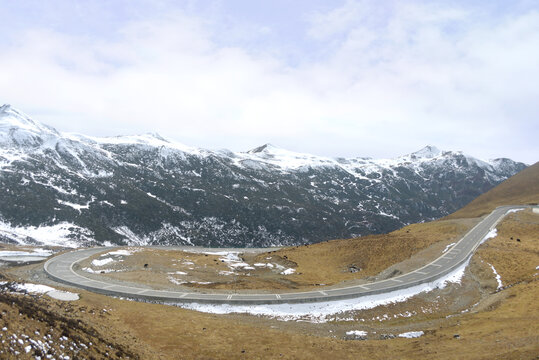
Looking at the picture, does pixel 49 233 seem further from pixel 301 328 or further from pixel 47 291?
pixel 301 328

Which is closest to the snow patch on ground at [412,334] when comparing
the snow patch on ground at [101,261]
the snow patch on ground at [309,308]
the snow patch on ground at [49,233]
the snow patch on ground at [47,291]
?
the snow patch on ground at [309,308]

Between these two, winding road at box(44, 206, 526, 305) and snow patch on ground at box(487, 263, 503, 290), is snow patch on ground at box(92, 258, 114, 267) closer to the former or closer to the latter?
winding road at box(44, 206, 526, 305)

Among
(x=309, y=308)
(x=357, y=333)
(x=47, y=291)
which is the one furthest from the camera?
(x=309, y=308)

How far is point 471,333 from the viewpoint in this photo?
2589cm

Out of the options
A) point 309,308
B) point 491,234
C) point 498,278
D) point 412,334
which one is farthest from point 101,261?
point 491,234

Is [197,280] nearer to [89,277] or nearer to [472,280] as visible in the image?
[89,277]

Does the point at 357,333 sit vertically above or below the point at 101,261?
below

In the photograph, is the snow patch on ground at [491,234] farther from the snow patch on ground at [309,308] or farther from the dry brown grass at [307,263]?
the snow patch on ground at [309,308]

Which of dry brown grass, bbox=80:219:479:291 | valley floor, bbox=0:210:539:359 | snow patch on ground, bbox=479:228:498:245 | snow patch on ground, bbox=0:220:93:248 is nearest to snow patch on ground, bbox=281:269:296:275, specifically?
dry brown grass, bbox=80:219:479:291

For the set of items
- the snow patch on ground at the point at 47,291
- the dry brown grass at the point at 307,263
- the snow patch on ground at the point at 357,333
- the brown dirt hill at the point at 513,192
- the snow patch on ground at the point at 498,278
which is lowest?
the snow patch on ground at the point at 357,333

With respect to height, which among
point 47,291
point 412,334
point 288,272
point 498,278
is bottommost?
point 412,334

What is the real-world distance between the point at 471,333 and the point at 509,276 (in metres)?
26.5

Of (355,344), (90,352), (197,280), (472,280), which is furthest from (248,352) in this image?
(472,280)

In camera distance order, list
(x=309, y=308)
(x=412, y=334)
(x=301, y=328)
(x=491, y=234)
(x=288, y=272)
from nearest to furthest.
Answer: (x=412, y=334)
(x=301, y=328)
(x=309, y=308)
(x=288, y=272)
(x=491, y=234)
